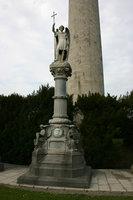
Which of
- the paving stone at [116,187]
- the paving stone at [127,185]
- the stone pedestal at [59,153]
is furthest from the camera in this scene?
the stone pedestal at [59,153]

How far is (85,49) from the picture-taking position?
90.9 feet

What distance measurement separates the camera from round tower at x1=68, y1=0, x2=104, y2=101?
27.6m

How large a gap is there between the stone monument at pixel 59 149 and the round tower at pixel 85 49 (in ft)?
45.4

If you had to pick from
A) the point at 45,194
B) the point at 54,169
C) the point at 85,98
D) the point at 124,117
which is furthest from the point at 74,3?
the point at 45,194

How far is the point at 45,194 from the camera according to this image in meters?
9.69

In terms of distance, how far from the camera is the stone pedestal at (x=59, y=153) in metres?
11.4

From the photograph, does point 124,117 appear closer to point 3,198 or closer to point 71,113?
point 71,113

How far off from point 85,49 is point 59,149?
640 inches

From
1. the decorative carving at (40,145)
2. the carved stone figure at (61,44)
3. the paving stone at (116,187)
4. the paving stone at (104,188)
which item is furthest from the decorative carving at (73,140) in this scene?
the carved stone figure at (61,44)

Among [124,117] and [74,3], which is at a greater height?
[74,3]

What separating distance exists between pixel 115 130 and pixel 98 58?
32.7 ft

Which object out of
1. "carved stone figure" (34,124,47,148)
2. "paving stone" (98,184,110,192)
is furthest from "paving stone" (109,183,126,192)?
"carved stone figure" (34,124,47,148)

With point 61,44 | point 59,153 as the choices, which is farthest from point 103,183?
point 61,44

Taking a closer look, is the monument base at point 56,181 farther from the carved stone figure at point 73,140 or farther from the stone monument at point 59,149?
the carved stone figure at point 73,140
